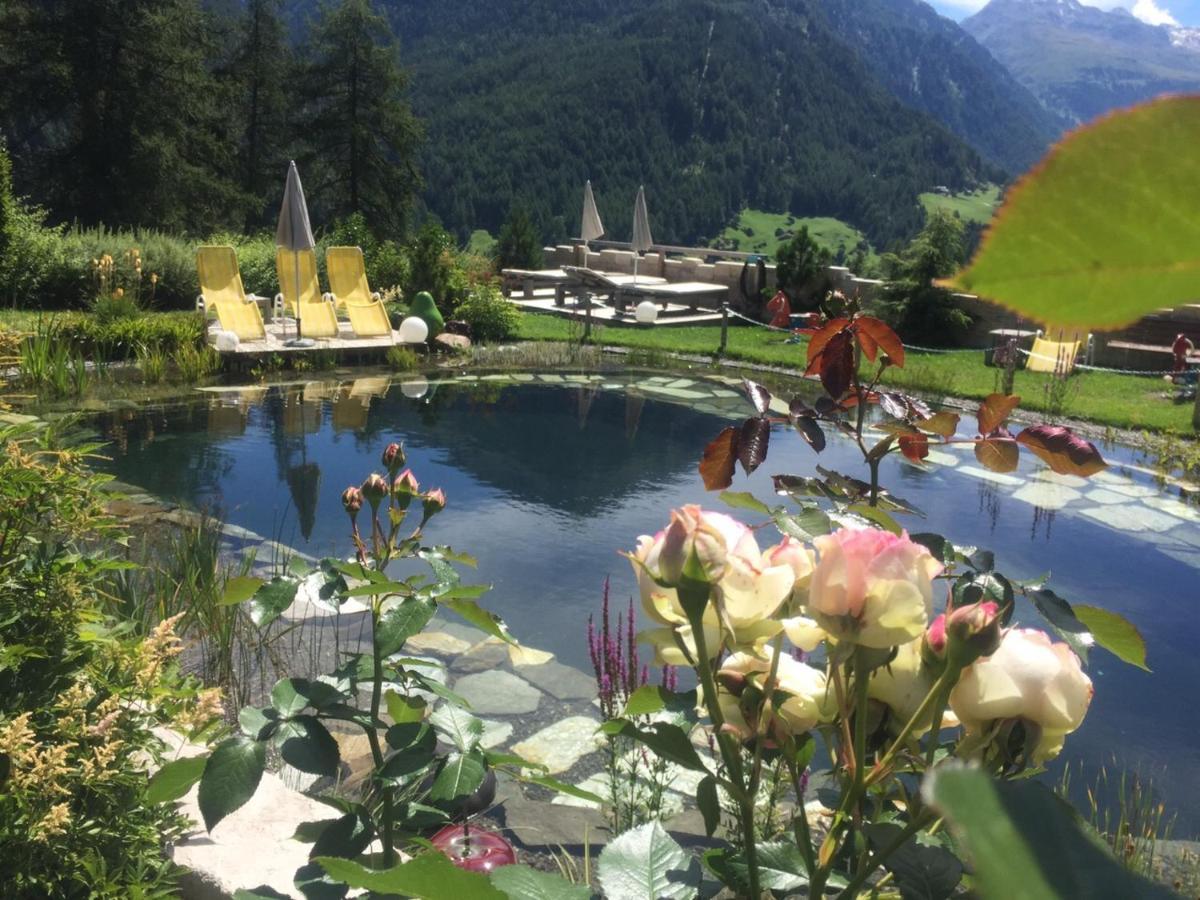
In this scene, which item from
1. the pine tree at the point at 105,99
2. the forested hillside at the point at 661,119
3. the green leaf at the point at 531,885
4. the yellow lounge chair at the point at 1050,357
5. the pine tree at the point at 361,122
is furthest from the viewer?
the forested hillside at the point at 661,119

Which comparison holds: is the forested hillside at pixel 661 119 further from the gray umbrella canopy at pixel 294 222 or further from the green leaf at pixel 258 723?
the green leaf at pixel 258 723

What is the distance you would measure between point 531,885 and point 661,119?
98.8 meters

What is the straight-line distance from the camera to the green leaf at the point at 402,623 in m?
1.25

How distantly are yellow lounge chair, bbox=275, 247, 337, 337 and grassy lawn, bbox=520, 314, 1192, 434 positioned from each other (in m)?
Answer: 2.61

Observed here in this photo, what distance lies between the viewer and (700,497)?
6426 mm

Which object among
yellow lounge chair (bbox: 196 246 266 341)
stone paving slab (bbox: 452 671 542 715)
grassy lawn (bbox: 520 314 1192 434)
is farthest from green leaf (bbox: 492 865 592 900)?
yellow lounge chair (bbox: 196 246 266 341)

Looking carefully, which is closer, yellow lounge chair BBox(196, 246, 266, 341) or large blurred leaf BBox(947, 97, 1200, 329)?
large blurred leaf BBox(947, 97, 1200, 329)

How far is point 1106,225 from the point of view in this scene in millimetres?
157

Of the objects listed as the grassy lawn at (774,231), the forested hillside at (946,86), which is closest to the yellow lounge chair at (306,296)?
the grassy lawn at (774,231)

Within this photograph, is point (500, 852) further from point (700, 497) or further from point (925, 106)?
point (925, 106)

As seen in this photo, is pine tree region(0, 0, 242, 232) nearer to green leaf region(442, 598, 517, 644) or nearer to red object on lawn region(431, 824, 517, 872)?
red object on lawn region(431, 824, 517, 872)

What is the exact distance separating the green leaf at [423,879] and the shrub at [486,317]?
1265cm

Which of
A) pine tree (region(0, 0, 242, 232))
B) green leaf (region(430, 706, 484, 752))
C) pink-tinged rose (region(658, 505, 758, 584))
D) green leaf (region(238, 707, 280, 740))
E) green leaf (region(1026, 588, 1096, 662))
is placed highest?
pine tree (region(0, 0, 242, 232))

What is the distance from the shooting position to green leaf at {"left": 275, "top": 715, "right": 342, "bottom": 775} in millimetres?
1150
